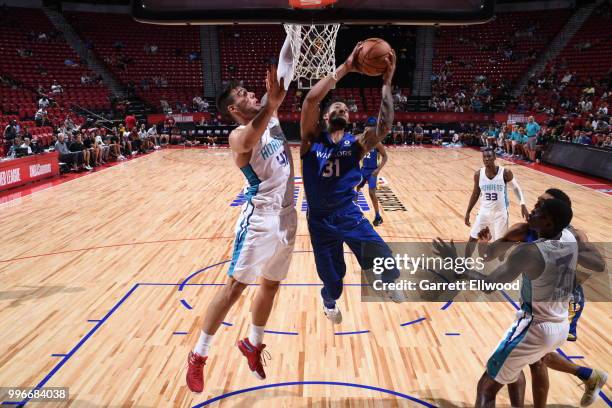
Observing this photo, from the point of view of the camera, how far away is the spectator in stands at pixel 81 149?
13.8 metres

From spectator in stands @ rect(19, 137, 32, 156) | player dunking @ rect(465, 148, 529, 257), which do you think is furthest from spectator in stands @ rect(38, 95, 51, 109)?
player dunking @ rect(465, 148, 529, 257)

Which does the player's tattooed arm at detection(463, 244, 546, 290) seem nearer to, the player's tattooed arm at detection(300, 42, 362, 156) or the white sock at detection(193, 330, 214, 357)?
the player's tattooed arm at detection(300, 42, 362, 156)

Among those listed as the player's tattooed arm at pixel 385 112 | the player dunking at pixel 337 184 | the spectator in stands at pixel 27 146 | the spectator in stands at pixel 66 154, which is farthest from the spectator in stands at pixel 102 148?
the player's tattooed arm at pixel 385 112

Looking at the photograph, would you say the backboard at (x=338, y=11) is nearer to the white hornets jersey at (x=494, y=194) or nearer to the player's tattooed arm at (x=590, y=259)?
the white hornets jersey at (x=494, y=194)

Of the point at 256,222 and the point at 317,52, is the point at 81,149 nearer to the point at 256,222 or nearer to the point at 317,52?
the point at 317,52

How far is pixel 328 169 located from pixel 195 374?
5.68ft

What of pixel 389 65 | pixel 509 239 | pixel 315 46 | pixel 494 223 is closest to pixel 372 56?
pixel 389 65

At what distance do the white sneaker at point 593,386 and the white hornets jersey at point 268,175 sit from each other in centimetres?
237

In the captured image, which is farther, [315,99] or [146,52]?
[146,52]

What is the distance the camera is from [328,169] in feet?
11.5

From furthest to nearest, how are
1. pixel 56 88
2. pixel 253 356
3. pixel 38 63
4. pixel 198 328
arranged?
pixel 38 63
pixel 56 88
pixel 198 328
pixel 253 356

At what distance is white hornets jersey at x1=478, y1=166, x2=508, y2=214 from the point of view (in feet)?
18.1

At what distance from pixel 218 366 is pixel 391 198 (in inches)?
280

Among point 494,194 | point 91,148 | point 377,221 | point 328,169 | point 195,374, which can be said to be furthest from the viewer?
point 91,148
